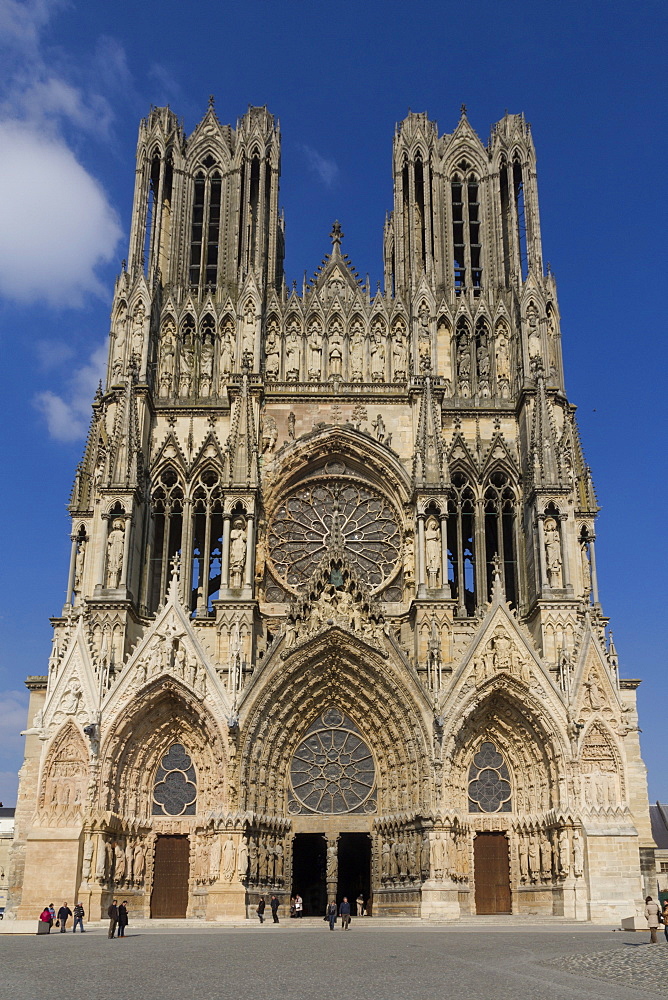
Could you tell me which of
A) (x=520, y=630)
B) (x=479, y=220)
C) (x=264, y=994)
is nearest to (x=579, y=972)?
(x=264, y=994)

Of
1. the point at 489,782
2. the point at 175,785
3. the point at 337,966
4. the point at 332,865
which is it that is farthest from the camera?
the point at 489,782

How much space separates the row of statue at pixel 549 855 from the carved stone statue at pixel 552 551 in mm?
6640

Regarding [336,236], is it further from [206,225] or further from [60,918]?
[60,918]

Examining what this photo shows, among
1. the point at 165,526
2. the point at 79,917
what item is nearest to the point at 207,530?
the point at 165,526

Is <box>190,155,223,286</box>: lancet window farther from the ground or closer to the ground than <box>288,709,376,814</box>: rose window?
farther from the ground

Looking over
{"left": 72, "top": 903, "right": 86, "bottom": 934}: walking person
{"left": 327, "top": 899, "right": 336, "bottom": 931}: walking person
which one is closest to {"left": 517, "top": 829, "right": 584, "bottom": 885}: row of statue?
{"left": 327, "top": 899, "right": 336, "bottom": 931}: walking person

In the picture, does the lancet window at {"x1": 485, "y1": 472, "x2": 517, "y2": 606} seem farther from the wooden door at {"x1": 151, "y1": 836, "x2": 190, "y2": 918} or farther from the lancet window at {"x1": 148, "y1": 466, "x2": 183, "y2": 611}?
the wooden door at {"x1": 151, "y1": 836, "x2": 190, "y2": 918}

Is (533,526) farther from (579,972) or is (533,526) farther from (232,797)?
(579,972)

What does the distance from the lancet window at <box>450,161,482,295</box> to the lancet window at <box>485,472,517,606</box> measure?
7.36m

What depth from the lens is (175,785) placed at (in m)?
28.0

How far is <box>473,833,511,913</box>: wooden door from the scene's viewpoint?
27.2 meters

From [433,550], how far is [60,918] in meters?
13.4

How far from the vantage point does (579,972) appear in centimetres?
1341

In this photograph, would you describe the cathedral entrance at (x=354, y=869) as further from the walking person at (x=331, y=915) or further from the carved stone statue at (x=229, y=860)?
the walking person at (x=331, y=915)
